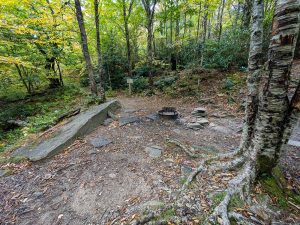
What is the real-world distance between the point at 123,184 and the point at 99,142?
1.80 metres

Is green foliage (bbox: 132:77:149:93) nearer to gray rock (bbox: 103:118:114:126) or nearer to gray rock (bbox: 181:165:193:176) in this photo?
gray rock (bbox: 103:118:114:126)

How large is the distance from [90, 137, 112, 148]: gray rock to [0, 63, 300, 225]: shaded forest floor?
144 mm

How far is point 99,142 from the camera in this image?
439cm

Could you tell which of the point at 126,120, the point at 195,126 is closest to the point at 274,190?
the point at 195,126

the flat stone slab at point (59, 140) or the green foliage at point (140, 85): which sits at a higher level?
the green foliage at point (140, 85)

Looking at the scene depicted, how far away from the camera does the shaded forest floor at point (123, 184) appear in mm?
2188

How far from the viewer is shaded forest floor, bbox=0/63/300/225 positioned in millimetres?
2188

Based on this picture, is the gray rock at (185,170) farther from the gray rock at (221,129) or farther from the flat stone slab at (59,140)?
the flat stone slab at (59,140)

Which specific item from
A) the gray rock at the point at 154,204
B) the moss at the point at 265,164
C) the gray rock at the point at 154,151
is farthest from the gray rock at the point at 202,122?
the gray rock at the point at 154,204

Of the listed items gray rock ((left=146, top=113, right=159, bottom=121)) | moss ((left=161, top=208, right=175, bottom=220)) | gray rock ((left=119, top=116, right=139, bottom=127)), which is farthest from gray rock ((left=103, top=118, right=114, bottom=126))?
moss ((left=161, top=208, right=175, bottom=220))

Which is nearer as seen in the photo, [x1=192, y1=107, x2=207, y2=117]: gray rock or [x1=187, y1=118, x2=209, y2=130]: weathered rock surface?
[x1=187, y1=118, x2=209, y2=130]: weathered rock surface

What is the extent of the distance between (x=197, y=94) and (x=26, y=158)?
729cm

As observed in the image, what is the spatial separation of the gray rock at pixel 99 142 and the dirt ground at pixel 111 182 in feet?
0.53

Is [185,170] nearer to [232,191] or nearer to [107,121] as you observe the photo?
[232,191]
